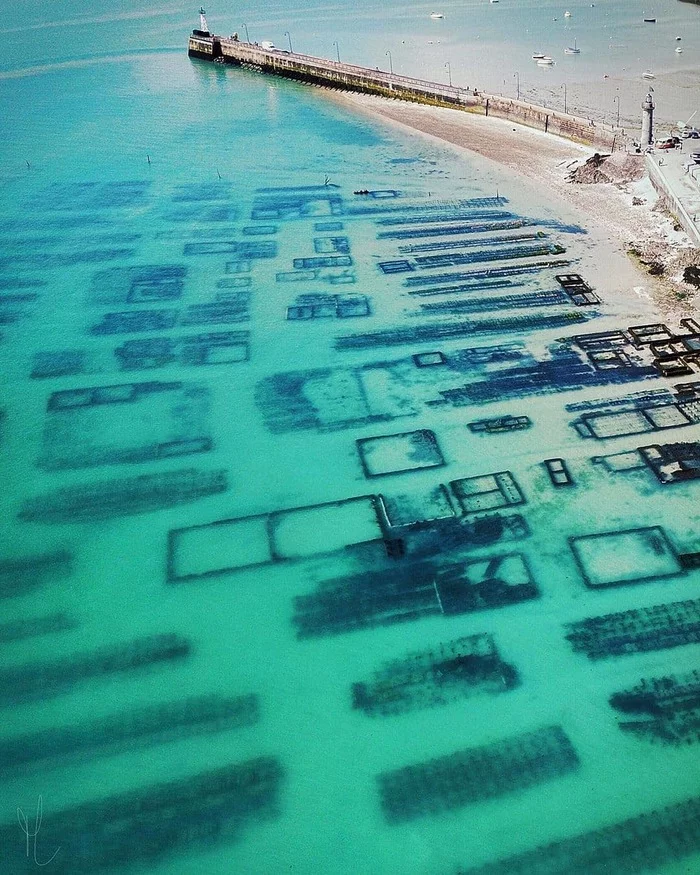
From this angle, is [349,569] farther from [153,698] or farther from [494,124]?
[494,124]

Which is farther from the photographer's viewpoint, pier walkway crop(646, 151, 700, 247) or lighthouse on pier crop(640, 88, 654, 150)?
lighthouse on pier crop(640, 88, 654, 150)

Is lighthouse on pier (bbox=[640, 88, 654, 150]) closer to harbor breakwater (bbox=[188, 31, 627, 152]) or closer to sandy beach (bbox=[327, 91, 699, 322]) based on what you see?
sandy beach (bbox=[327, 91, 699, 322])

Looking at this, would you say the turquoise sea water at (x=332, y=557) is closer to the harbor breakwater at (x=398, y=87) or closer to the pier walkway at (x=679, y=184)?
the pier walkway at (x=679, y=184)

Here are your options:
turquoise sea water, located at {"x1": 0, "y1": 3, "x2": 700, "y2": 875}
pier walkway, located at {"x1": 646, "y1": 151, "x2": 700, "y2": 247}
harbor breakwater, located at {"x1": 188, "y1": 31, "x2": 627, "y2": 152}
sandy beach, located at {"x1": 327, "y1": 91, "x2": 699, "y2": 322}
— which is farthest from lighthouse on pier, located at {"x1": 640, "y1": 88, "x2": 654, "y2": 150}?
turquoise sea water, located at {"x1": 0, "y1": 3, "x2": 700, "y2": 875}

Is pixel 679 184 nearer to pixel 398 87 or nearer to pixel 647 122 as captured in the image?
pixel 647 122

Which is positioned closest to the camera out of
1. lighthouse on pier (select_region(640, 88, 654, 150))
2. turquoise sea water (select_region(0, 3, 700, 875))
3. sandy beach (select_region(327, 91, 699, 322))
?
turquoise sea water (select_region(0, 3, 700, 875))

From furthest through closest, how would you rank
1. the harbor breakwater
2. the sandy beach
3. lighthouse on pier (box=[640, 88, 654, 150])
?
1. the harbor breakwater
2. lighthouse on pier (box=[640, 88, 654, 150])
3. the sandy beach

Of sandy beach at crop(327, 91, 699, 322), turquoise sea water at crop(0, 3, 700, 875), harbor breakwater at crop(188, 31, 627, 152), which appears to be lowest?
turquoise sea water at crop(0, 3, 700, 875)

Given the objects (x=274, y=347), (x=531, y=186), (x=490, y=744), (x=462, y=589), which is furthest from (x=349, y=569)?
(x=531, y=186)

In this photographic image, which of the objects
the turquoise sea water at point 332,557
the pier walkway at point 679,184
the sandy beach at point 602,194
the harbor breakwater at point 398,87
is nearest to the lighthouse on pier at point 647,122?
the pier walkway at point 679,184
